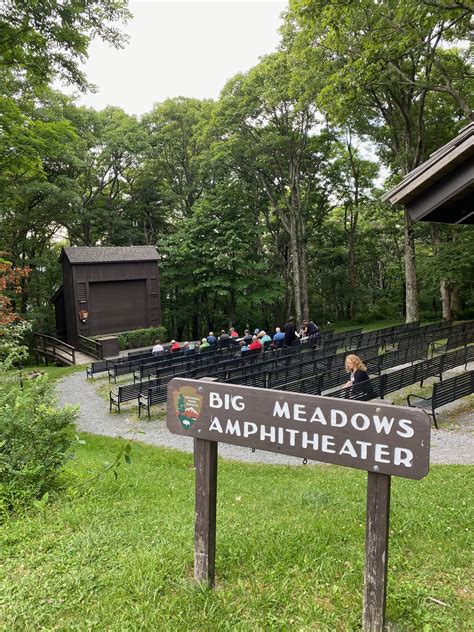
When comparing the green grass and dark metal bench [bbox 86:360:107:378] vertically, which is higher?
the green grass

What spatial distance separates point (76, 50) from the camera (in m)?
10.9

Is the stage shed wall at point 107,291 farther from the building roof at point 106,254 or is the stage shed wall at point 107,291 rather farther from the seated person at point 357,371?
the seated person at point 357,371

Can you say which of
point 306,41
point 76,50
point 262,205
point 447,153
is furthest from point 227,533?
point 262,205

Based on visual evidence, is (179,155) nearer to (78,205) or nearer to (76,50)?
(78,205)

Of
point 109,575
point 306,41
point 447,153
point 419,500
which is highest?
point 306,41

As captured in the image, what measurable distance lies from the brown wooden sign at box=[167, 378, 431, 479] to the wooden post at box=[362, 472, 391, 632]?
0.44 ft

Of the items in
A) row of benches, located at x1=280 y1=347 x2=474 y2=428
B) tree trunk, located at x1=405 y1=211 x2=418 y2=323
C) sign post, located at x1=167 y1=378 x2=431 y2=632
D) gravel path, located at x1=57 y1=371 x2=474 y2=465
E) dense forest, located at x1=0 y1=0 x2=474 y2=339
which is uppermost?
dense forest, located at x1=0 y1=0 x2=474 y2=339

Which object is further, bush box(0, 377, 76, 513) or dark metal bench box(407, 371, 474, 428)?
dark metal bench box(407, 371, 474, 428)

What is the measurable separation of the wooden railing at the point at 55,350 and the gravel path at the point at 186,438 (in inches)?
255

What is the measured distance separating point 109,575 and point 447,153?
5553 millimetres

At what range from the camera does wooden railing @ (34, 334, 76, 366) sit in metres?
20.1

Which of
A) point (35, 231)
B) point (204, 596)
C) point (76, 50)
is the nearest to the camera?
point (204, 596)

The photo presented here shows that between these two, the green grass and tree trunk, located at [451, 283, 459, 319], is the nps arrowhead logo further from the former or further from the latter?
tree trunk, located at [451, 283, 459, 319]

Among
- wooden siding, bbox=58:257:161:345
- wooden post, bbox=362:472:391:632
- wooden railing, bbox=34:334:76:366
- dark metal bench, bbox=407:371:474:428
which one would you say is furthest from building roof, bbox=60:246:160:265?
wooden post, bbox=362:472:391:632
